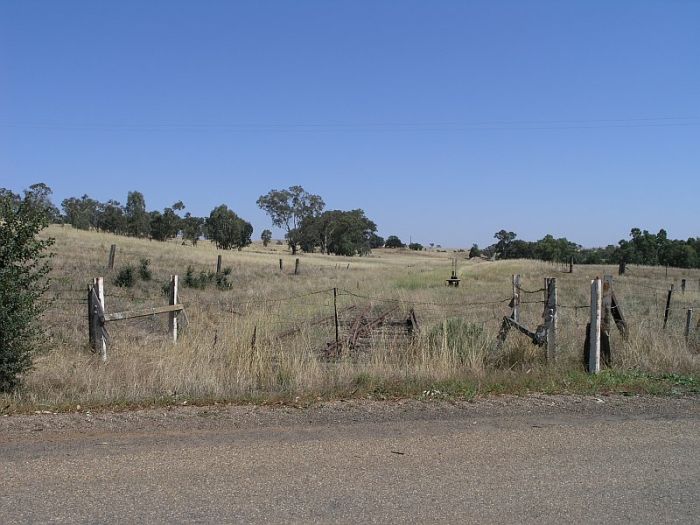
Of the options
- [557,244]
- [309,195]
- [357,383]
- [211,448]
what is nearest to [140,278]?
[357,383]

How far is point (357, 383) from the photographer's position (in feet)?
23.3

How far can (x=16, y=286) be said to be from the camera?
6.61m

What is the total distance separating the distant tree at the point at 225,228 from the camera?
110 m

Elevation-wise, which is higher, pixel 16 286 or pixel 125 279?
pixel 16 286

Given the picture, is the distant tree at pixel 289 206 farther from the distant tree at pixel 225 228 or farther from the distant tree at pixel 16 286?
the distant tree at pixel 16 286

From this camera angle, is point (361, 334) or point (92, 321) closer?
point (92, 321)

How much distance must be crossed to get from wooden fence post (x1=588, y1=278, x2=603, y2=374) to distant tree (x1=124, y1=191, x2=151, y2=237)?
4081 inches

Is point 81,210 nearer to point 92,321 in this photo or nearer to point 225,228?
point 225,228

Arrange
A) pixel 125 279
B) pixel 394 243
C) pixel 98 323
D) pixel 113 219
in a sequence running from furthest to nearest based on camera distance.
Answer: pixel 394 243, pixel 113 219, pixel 125 279, pixel 98 323

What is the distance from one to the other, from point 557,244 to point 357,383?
102 metres

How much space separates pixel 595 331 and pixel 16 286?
296 inches

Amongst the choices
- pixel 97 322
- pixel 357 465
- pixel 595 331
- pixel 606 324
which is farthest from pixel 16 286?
pixel 606 324

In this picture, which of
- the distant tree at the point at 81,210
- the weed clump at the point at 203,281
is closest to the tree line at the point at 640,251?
the weed clump at the point at 203,281

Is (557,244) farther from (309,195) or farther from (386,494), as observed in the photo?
(386,494)
